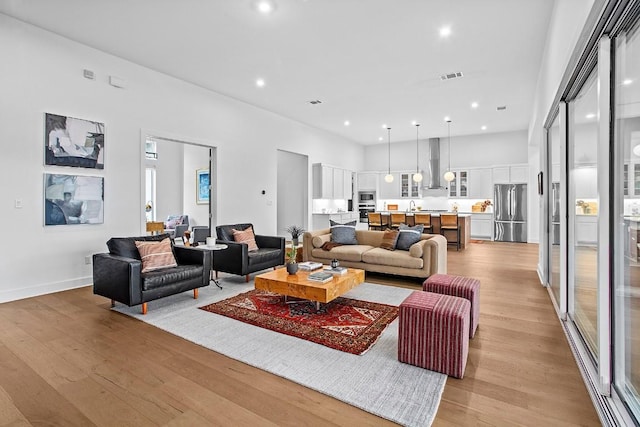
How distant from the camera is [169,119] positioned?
Answer: 567 cm

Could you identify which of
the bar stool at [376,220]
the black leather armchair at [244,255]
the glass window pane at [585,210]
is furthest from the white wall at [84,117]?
the glass window pane at [585,210]

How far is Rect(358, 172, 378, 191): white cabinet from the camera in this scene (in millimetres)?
12062

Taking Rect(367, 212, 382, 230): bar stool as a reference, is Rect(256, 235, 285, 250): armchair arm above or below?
→ below

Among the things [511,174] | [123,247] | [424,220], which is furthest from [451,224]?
[123,247]

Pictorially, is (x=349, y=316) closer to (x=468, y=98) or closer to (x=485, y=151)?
(x=468, y=98)

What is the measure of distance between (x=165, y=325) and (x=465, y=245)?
7548mm

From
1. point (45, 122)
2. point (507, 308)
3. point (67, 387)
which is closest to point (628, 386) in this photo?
point (507, 308)

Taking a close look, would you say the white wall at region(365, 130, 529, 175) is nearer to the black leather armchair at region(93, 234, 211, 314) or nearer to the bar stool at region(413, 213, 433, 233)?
the bar stool at region(413, 213, 433, 233)

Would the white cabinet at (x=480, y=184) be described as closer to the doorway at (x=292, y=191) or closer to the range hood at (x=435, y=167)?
the range hood at (x=435, y=167)

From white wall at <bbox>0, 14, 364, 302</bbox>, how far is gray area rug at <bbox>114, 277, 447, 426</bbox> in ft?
4.76

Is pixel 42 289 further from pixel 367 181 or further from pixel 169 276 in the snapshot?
pixel 367 181

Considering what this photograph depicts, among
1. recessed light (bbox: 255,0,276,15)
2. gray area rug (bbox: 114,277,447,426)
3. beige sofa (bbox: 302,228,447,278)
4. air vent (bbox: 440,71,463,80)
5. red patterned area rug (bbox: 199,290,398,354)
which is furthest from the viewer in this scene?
air vent (bbox: 440,71,463,80)

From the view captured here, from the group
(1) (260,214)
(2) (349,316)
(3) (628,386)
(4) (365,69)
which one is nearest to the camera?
(3) (628,386)

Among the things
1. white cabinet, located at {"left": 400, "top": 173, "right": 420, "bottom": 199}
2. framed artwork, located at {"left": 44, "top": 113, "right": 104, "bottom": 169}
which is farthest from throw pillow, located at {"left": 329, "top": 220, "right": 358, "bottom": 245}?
white cabinet, located at {"left": 400, "top": 173, "right": 420, "bottom": 199}
